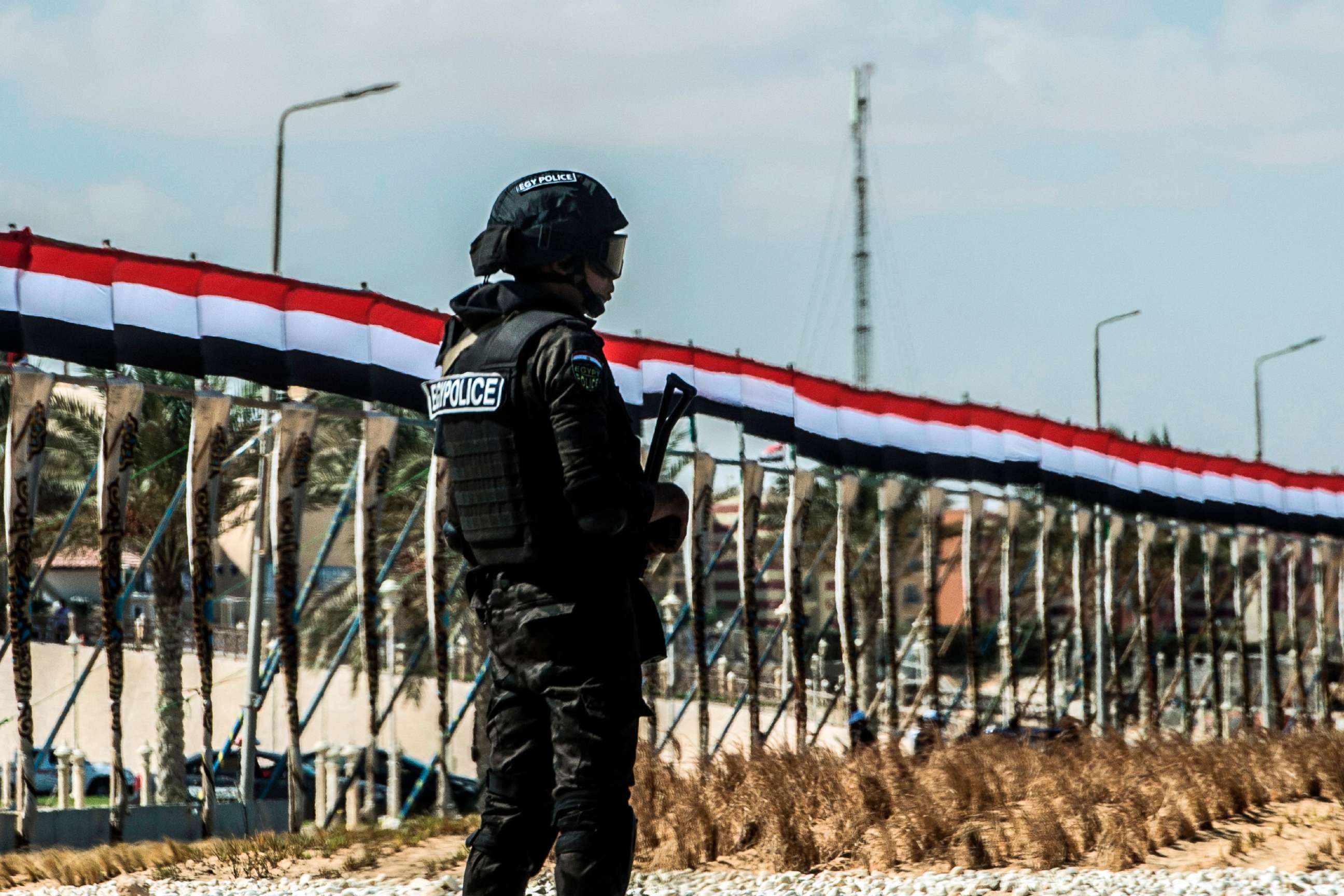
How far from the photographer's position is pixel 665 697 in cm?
2362

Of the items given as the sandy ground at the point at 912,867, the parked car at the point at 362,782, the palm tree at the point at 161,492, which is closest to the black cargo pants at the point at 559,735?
the sandy ground at the point at 912,867

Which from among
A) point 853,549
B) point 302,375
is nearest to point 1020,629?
point 853,549

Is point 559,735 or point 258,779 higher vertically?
point 559,735

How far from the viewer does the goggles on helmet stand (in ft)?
15.2

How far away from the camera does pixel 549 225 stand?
454cm

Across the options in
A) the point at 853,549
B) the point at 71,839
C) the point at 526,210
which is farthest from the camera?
the point at 853,549

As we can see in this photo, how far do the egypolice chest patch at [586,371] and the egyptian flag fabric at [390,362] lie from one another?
461cm

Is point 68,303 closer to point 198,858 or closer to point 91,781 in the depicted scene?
point 198,858

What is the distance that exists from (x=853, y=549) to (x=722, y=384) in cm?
1755

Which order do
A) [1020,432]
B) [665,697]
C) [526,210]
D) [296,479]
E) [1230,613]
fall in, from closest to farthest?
[526,210]
[296,479]
[1020,432]
[665,697]
[1230,613]

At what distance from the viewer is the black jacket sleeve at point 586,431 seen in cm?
418

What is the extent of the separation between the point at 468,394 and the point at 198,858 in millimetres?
4547

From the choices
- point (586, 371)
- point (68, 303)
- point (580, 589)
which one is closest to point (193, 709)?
point (68, 303)

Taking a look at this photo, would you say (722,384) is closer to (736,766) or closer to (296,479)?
(296,479)
